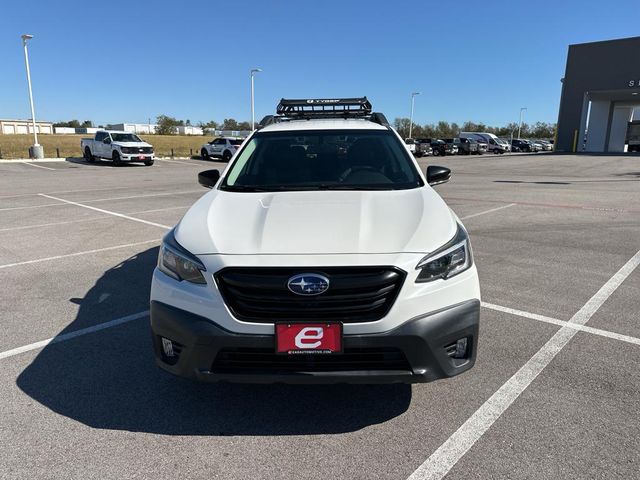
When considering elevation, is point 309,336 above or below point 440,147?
below

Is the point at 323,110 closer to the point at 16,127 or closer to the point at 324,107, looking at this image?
the point at 324,107

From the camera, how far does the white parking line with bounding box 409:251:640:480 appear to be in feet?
7.76

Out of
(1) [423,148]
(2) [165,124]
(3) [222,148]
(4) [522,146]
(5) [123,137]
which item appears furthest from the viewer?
(2) [165,124]

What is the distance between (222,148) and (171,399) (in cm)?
3272

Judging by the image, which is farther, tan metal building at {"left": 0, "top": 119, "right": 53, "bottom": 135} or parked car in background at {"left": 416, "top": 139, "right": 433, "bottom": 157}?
tan metal building at {"left": 0, "top": 119, "right": 53, "bottom": 135}

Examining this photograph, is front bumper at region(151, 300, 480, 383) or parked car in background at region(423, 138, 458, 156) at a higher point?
parked car in background at region(423, 138, 458, 156)

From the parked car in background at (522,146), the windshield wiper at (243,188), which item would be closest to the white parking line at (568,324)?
the windshield wiper at (243,188)

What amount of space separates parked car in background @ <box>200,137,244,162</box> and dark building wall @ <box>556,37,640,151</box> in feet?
107

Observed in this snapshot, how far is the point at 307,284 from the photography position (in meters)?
2.42

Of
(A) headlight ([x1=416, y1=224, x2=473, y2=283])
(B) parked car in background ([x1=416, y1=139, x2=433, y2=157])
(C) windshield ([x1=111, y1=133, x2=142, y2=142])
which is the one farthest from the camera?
(B) parked car in background ([x1=416, y1=139, x2=433, y2=157])

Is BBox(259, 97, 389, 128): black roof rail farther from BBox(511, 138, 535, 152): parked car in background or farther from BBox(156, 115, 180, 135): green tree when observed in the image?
BBox(156, 115, 180, 135): green tree

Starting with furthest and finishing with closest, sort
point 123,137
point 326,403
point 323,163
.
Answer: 1. point 123,137
2. point 323,163
3. point 326,403

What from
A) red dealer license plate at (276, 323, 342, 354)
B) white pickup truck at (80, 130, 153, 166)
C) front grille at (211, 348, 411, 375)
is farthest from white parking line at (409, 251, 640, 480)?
white pickup truck at (80, 130, 153, 166)

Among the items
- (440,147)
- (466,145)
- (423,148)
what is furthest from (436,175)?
(466,145)
